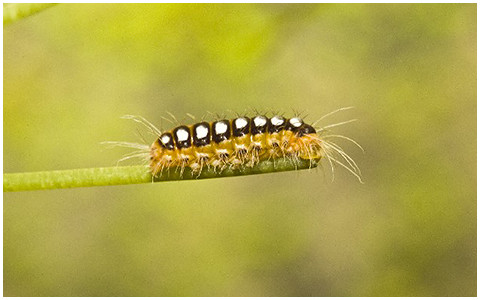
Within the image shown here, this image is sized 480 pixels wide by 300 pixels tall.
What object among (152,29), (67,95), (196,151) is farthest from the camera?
(67,95)

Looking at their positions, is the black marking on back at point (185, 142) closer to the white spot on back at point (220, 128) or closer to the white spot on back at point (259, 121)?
the white spot on back at point (220, 128)

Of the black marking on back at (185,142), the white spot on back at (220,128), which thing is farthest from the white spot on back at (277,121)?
the black marking on back at (185,142)

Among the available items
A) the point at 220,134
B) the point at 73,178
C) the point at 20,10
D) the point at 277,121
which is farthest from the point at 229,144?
the point at 20,10

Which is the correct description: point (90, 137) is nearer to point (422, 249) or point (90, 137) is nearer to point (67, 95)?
point (67, 95)

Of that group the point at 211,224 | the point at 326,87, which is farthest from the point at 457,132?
the point at 211,224

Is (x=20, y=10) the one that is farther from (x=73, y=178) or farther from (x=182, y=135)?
(x=182, y=135)

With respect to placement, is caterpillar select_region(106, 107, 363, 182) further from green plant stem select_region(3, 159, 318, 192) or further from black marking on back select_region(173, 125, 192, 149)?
green plant stem select_region(3, 159, 318, 192)
